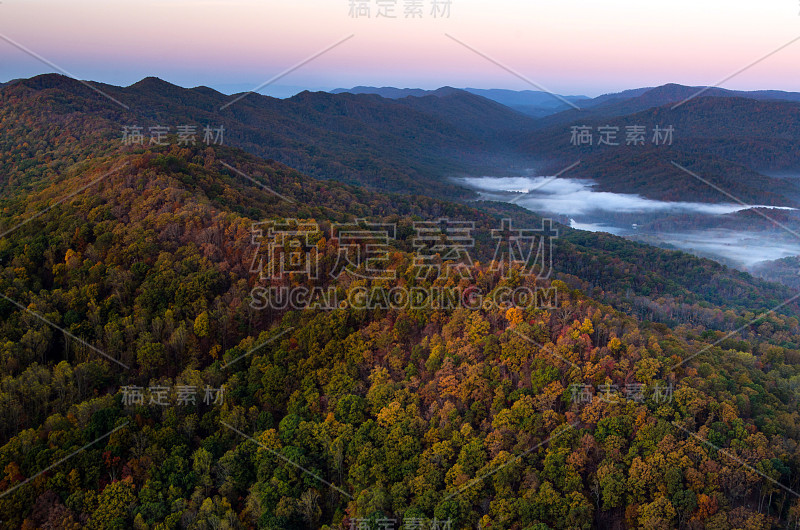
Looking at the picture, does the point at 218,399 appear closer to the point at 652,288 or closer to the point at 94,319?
the point at 94,319

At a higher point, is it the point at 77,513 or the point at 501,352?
the point at 501,352

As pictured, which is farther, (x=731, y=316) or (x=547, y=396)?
(x=731, y=316)

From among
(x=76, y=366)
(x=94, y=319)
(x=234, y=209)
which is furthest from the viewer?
(x=234, y=209)

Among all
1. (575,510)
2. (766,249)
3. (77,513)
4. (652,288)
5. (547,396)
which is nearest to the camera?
(575,510)

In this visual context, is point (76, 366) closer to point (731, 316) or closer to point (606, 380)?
point (606, 380)

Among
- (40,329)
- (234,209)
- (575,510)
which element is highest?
(234,209)

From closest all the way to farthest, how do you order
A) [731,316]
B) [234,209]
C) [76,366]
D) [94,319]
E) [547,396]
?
[547,396] < [76,366] < [94,319] < [234,209] < [731,316]

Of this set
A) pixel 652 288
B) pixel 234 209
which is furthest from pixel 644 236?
pixel 234 209

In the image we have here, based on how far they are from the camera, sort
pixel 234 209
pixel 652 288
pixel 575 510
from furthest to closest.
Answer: pixel 652 288 → pixel 234 209 → pixel 575 510

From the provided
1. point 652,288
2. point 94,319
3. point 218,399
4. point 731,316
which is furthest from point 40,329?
point 652,288
